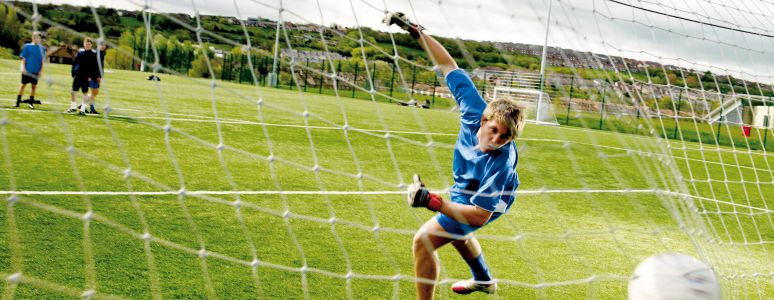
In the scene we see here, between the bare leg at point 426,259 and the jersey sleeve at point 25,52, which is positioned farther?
the jersey sleeve at point 25,52

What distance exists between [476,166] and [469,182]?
0.13m

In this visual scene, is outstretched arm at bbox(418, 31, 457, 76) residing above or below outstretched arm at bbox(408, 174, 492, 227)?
above

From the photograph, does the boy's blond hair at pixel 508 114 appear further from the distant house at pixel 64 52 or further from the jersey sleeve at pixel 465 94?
the distant house at pixel 64 52

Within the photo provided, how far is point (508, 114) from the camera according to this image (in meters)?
3.57

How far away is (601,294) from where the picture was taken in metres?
4.59

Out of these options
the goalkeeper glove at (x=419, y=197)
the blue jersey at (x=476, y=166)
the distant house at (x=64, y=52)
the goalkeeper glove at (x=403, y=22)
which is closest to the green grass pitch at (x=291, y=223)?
the blue jersey at (x=476, y=166)

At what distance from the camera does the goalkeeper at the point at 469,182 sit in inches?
141

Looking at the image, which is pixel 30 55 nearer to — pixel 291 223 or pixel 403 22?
pixel 291 223

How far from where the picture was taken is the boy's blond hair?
3.56 meters

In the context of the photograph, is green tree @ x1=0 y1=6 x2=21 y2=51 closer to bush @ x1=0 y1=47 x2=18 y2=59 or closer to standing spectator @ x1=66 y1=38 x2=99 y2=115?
bush @ x1=0 y1=47 x2=18 y2=59

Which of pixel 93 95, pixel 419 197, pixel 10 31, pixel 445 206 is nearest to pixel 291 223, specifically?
pixel 445 206

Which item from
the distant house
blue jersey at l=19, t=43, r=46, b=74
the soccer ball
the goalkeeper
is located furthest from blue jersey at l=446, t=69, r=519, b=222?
blue jersey at l=19, t=43, r=46, b=74

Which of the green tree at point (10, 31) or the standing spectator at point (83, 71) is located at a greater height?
the green tree at point (10, 31)

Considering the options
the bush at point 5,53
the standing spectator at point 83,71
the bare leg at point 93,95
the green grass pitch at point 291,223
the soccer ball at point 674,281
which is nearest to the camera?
the soccer ball at point 674,281
